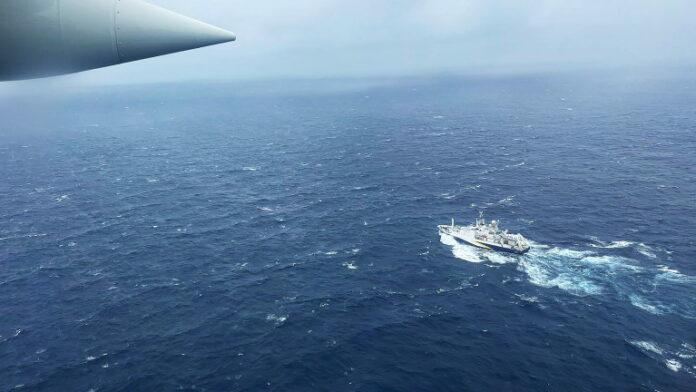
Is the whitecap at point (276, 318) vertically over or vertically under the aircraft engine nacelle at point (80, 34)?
under

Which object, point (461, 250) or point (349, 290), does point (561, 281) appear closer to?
point (461, 250)

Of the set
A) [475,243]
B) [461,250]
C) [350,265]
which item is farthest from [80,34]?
[475,243]

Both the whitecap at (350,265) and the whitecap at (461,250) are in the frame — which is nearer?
the whitecap at (350,265)

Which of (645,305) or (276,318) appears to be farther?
(645,305)

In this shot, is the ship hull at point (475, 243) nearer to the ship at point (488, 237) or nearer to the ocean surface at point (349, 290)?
the ship at point (488, 237)

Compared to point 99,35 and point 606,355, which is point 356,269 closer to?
point 606,355

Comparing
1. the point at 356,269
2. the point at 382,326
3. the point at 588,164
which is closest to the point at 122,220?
the point at 356,269

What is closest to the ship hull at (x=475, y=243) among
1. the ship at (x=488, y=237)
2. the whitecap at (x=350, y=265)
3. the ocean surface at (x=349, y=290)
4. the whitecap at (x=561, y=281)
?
the ship at (x=488, y=237)

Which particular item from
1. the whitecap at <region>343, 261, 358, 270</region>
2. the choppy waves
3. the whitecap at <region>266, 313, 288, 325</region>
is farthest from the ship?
the whitecap at <region>266, 313, 288, 325</region>

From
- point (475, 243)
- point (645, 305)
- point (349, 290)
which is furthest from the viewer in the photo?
point (475, 243)

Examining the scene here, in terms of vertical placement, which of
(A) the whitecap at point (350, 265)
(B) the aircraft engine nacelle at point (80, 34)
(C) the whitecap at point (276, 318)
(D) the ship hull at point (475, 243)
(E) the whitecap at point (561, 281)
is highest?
(B) the aircraft engine nacelle at point (80, 34)
